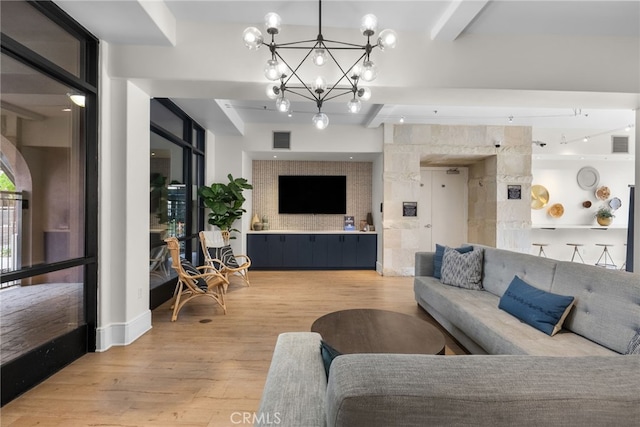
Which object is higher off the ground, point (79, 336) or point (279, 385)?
point (279, 385)

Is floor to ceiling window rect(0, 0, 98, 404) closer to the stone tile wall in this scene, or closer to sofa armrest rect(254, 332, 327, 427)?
sofa armrest rect(254, 332, 327, 427)

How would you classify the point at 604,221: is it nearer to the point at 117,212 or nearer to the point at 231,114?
the point at 231,114

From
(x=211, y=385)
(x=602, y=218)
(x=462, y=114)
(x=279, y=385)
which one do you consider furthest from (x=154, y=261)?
(x=602, y=218)

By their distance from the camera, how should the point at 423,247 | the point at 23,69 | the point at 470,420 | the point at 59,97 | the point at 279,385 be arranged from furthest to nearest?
the point at 423,247, the point at 59,97, the point at 23,69, the point at 279,385, the point at 470,420

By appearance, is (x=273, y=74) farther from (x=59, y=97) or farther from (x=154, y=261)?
(x=154, y=261)

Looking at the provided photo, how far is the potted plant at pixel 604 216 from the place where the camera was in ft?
20.0

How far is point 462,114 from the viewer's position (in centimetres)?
510

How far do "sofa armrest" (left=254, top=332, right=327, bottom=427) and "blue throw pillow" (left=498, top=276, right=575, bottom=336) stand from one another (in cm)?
169

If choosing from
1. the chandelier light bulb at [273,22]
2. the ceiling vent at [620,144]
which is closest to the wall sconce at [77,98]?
the chandelier light bulb at [273,22]

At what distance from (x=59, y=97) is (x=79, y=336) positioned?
2006mm

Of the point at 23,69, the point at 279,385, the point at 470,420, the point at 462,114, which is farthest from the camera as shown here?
the point at 462,114

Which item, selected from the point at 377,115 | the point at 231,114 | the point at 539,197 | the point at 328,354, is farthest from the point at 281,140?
the point at 539,197

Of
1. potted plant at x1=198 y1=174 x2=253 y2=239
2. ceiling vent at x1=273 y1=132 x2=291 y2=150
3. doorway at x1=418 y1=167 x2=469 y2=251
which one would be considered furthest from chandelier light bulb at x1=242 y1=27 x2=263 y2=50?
doorway at x1=418 y1=167 x2=469 y2=251

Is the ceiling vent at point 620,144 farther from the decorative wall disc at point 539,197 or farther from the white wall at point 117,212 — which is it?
the white wall at point 117,212
